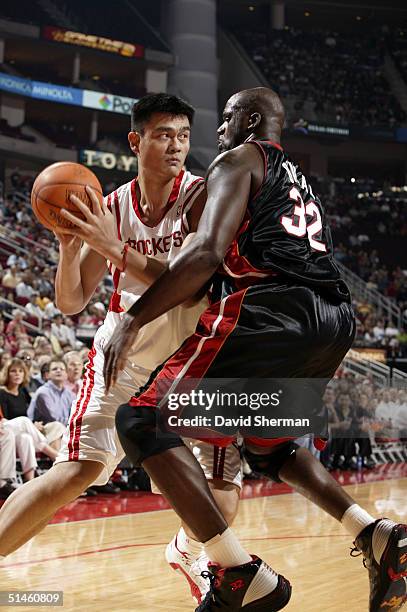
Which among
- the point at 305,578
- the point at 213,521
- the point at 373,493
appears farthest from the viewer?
the point at 373,493

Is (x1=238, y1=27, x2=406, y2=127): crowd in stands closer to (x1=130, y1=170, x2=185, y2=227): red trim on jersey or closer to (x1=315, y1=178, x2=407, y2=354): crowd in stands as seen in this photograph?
(x1=315, y1=178, x2=407, y2=354): crowd in stands

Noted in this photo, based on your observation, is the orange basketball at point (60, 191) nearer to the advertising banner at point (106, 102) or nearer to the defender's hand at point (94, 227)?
the defender's hand at point (94, 227)

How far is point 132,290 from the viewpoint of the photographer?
12.2ft

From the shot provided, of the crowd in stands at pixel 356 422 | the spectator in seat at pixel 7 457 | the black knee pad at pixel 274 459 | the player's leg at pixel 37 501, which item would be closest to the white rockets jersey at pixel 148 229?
the player's leg at pixel 37 501

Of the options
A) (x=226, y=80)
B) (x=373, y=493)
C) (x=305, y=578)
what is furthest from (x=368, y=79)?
(x=305, y=578)

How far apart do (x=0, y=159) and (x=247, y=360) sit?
2463 centimetres

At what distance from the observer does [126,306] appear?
12.2 ft

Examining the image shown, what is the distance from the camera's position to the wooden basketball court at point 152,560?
4.18 m

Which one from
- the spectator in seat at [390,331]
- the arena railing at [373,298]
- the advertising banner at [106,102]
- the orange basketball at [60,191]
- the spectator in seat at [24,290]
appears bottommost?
the spectator in seat at [390,331]

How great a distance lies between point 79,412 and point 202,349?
100 cm

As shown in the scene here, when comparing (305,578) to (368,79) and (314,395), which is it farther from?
(368,79)

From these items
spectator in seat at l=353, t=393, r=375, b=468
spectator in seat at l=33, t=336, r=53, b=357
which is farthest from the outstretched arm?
spectator in seat at l=353, t=393, r=375, b=468

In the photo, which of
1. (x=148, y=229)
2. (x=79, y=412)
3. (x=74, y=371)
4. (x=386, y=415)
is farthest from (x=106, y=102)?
(x=79, y=412)

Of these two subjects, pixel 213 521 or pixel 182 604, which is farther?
pixel 182 604
